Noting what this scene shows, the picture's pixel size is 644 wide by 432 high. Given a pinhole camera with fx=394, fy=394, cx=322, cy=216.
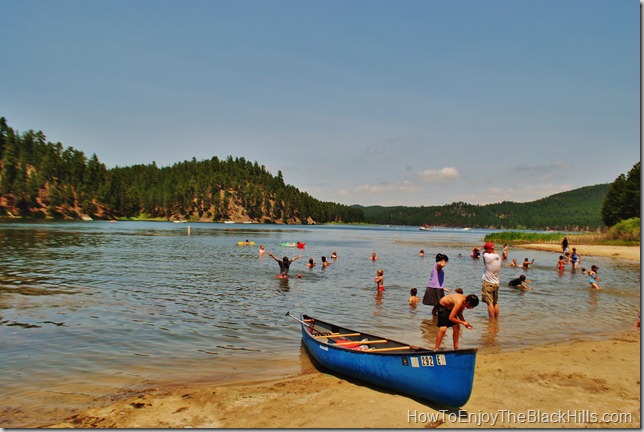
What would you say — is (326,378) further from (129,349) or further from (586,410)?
(129,349)

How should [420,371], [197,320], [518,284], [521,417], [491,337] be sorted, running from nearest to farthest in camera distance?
[521,417], [420,371], [491,337], [197,320], [518,284]

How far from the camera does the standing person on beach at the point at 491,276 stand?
14123mm

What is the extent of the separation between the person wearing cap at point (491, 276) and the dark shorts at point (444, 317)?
5285 mm

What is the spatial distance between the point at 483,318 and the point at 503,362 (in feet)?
20.4

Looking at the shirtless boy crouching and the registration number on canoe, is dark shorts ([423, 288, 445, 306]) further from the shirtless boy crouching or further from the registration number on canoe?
the registration number on canoe

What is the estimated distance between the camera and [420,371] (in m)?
7.63

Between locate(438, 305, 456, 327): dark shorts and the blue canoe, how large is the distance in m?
0.95

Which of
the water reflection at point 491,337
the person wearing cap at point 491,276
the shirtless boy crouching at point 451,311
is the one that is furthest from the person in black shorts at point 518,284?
the shirtless boy crouching at point 451,311

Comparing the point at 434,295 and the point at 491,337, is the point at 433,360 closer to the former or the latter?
the point at 434,295

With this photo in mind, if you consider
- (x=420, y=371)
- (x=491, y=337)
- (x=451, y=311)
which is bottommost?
(x=491, y=337)

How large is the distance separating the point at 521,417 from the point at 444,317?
7.98 feet

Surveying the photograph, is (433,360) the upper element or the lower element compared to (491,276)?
lower

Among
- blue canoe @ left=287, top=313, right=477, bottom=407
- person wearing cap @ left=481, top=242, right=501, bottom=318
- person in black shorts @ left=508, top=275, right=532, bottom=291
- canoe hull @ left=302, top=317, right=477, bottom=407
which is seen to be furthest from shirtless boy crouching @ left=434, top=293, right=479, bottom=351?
person in black shorts @ left=508, top=275, right=532, bottom=291

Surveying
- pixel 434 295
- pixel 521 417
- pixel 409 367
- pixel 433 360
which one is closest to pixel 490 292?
pixel 434 295
